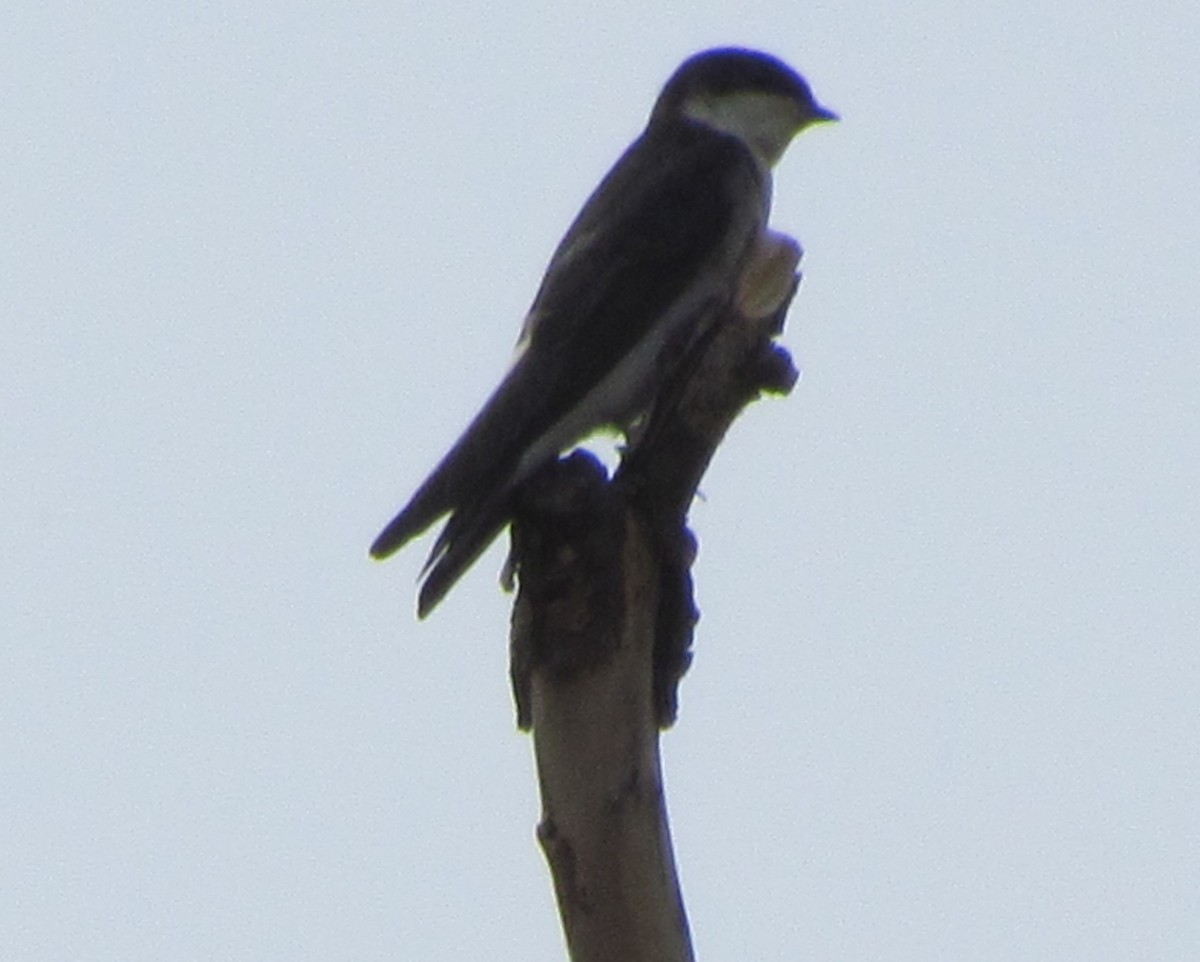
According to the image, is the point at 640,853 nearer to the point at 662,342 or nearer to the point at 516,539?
the point at 516,539

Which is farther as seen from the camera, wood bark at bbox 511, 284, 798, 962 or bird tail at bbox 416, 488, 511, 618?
bird tail at bbox 416, 488, 511, 618

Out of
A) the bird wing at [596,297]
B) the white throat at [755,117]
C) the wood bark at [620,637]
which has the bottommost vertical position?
the wood bark at [620,637]

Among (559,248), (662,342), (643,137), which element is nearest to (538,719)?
(662,342)

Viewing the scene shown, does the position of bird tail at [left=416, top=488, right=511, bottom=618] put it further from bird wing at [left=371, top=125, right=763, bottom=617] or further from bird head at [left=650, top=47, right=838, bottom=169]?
bird head at [left=650, top=47, right=838, bottom=169]

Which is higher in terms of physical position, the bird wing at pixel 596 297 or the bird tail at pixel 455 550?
the bird wing at pixel 596 297

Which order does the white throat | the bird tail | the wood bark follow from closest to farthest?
the wood bark → the bird tail → the white throat

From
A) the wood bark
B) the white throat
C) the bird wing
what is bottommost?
the wood bark

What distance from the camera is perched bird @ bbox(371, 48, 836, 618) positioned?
19.9ft

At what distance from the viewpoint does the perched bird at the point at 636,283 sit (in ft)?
19.9

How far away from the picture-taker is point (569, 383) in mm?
6938

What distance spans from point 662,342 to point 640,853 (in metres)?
Result: 2.55

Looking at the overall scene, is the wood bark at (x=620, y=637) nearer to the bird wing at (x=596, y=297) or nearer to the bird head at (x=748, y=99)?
the bird wing at (x=596, y=297)

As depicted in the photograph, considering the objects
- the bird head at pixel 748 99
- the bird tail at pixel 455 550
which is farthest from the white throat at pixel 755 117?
the bird tail at pixel 455 550

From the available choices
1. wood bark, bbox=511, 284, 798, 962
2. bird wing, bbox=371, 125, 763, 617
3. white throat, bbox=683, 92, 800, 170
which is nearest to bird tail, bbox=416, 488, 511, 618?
bird wing, bbox=371, 125, 763, 617
